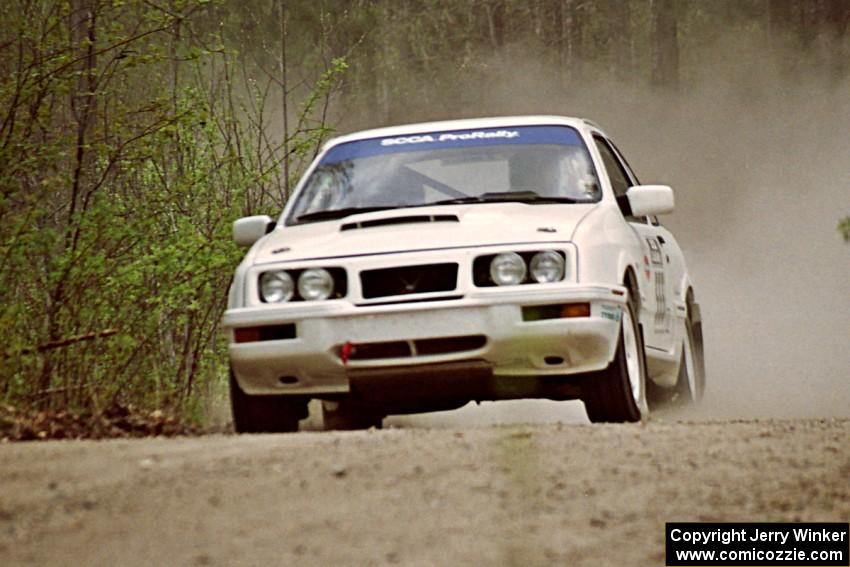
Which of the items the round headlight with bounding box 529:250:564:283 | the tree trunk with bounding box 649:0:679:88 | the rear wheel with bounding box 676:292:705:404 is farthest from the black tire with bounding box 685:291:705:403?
the tree trunk with bounding box 649:0:679:88

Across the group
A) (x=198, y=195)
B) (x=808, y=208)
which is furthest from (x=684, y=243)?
(x=198, y=195)

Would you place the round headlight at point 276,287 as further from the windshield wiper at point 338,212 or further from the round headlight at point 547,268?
the round headlight at point 547,268

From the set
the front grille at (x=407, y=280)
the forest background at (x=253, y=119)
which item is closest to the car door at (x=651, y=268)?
the front grille at (x=407, y=280)

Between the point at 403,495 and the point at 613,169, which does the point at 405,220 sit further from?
the point at 403,495

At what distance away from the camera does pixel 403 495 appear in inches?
206

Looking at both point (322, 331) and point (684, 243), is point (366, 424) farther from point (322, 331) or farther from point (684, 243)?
point (684, 243)

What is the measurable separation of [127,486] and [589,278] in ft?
8.93

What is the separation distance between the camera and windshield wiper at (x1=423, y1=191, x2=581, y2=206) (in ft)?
27.5

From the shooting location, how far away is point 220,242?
1052 centimetres

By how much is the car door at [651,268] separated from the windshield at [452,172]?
43 cm

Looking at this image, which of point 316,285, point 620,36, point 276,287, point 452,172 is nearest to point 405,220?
point 316,285

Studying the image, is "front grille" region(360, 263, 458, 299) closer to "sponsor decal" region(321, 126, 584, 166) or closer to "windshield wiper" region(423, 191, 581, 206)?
"windshield wiper" region(423, 191, 581, 206)

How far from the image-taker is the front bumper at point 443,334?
7.38m

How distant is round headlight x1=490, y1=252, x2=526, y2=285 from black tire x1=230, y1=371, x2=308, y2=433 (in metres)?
1.18
